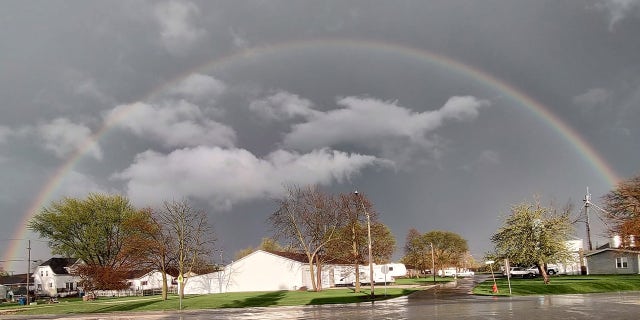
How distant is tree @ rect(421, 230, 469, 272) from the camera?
150000 mm

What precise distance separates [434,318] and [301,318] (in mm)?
7172

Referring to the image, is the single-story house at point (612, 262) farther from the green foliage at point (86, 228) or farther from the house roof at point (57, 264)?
the house roof at point (57, 264)

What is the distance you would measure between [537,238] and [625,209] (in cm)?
1764

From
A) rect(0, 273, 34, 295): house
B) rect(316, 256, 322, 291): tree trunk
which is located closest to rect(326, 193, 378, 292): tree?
rect(316, 256, 322, 291): tree trunk

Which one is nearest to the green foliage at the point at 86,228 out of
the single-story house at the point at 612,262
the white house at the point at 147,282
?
the white house at the point at 147,282

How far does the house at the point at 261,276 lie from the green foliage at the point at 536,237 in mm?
30200

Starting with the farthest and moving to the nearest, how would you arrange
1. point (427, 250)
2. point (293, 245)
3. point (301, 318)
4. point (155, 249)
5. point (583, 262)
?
point (427, 250) → point (583, 262) → point (293, 245) → point (155, 249) → point (301, 318)

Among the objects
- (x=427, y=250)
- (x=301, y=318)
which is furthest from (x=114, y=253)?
(x=427, y=250)

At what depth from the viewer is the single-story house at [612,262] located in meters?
73.9

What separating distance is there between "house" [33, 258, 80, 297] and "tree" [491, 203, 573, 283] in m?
104

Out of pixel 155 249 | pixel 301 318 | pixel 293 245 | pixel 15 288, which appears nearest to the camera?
pixel 301 318

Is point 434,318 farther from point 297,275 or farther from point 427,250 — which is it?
point 427,250

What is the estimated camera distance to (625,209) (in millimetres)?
61000

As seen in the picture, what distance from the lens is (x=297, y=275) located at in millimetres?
71812
